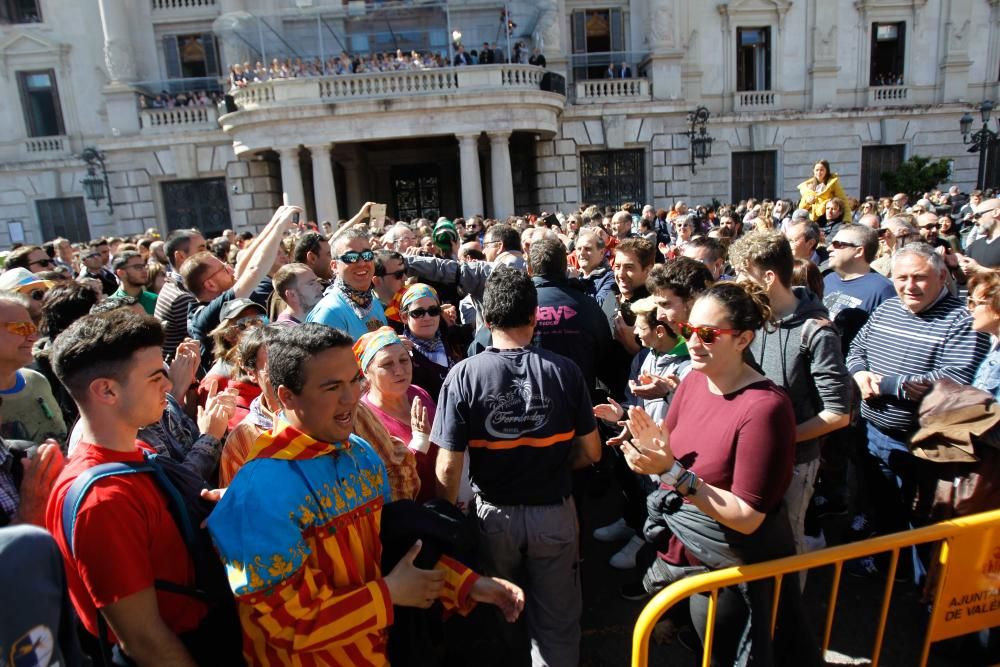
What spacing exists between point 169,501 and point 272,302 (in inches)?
112

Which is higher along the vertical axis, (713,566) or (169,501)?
(169,501)

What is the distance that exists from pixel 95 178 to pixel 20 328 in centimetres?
2005

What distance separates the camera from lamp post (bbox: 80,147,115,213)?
19.0m

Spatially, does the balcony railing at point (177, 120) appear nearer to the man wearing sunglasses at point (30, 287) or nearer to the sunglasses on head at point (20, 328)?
the man wearing sunglasses at point (30, 287)

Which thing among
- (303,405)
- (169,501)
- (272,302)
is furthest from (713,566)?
(272,302)

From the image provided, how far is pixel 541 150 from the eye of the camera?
65.0 feet

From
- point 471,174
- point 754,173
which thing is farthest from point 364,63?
point 754,173

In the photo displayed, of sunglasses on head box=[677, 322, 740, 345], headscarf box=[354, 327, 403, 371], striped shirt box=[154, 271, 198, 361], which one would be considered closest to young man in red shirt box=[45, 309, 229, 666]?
headscarf box=[354, 327, 403, 371]

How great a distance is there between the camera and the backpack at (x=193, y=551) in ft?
5.74

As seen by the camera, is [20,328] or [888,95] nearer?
[20,328]

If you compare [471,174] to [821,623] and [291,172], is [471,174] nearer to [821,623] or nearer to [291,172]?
[291,172]

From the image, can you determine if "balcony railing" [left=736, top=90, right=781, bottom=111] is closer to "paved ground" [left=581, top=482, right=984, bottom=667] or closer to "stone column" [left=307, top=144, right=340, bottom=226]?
"stone column" [left=307, top=144, right=340, bottom=226]

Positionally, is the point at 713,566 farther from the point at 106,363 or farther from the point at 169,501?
the point at 106,363

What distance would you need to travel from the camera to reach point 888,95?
2170cm
